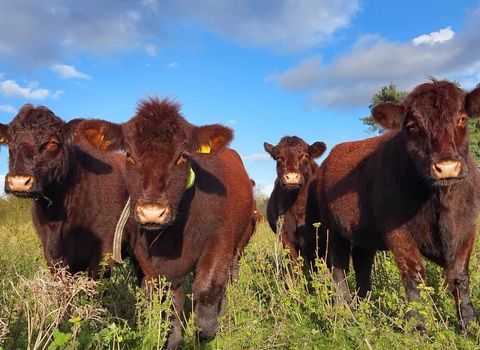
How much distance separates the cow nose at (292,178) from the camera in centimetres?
834

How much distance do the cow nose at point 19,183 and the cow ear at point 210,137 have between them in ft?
6.61

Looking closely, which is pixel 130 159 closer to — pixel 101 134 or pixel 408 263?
pixel 101 134

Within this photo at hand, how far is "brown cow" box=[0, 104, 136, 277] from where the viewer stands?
550cm

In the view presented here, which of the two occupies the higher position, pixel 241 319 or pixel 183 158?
pixel 183 158

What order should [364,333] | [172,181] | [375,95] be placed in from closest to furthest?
[364,333] → [172,181] → [375,95]

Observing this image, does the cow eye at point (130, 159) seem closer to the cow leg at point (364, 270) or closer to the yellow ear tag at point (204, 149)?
the yellow ear tag at point (204, 149)

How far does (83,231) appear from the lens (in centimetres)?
593

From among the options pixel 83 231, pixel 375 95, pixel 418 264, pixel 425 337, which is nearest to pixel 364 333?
pixel 425 337

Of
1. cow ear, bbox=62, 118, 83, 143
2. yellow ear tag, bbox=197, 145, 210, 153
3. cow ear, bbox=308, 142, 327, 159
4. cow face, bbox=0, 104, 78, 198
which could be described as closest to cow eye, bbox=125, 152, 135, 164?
yellow ear tag, bbox=197, 145, 210, 153

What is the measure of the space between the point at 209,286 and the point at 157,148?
157 centimetres

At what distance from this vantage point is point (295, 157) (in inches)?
358

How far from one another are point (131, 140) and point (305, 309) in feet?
9.22

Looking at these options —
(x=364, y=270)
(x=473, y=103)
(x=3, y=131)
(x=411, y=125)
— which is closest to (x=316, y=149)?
(x=364, y=270)

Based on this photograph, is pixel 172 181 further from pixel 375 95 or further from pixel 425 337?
pixel 375 95
